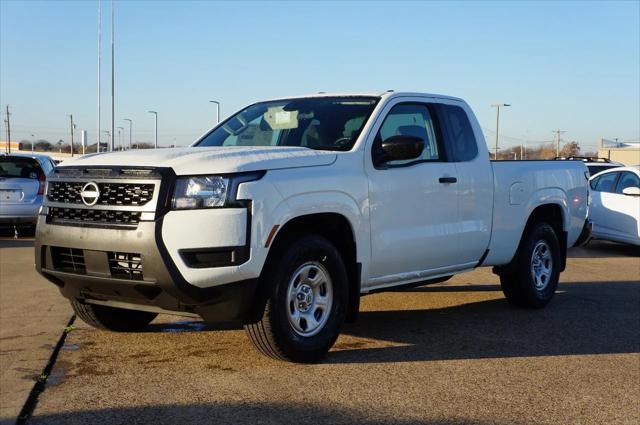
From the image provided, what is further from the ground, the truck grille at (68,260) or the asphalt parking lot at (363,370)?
the truck grille at (68,260)

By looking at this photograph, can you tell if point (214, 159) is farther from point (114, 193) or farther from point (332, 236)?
point (332, 236)

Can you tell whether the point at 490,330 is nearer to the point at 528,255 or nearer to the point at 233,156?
the point at 528,255

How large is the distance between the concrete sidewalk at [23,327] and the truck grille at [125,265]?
36.2 inches

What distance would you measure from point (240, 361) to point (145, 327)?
1414 mm

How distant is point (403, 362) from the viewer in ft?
17.7

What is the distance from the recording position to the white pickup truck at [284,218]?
4.64 m

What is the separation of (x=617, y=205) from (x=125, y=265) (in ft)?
35.5

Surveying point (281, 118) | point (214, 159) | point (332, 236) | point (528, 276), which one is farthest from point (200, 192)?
point (528, 276)

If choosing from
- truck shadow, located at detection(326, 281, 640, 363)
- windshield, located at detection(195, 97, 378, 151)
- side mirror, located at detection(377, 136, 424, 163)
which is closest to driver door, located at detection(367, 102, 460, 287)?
side mirror, located at detection(377, 136, 424, 163)

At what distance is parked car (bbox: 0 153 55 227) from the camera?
13.6 m

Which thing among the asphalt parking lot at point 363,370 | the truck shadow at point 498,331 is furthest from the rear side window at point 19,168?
the truck shadow at point 498,331

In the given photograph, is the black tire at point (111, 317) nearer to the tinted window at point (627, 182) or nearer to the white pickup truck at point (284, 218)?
the white pickup truck at point (284, 218)

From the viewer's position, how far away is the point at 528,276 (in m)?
7.58

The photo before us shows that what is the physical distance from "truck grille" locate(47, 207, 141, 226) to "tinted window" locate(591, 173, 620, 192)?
1115 cm
